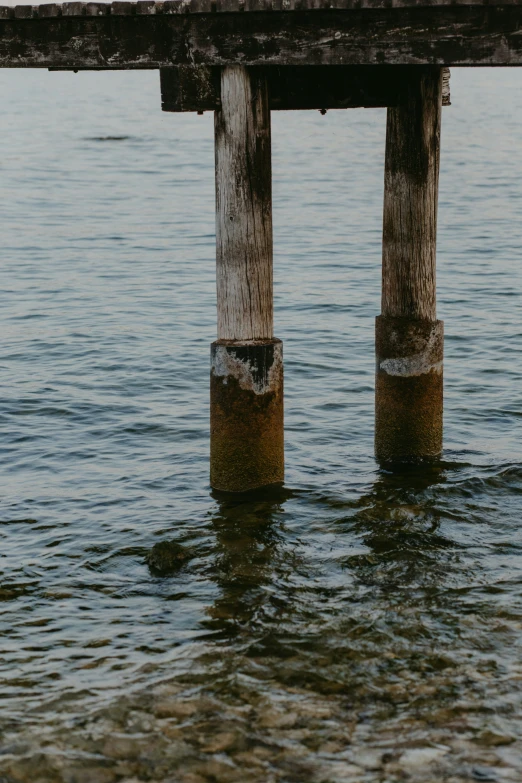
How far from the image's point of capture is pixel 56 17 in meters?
7.76

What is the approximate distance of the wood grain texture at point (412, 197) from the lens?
830cm

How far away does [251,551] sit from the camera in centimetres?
780

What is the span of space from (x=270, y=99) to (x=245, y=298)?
1463 mm

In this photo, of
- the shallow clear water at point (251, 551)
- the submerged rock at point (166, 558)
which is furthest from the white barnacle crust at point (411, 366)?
the submerged rock at point (166, 558)

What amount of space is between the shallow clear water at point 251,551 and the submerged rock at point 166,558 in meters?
0.12

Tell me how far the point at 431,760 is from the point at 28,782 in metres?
1.87

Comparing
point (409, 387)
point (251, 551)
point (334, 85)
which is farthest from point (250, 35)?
point (251, 551)

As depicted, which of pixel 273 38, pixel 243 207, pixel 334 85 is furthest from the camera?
pixel 334 85

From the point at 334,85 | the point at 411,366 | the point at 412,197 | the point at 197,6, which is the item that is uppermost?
the point at 197,6

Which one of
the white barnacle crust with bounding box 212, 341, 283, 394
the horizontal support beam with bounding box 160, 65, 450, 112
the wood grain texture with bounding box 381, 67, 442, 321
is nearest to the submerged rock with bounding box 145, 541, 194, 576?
the white barnacle crust with bounding box 212, 341, 283, 394

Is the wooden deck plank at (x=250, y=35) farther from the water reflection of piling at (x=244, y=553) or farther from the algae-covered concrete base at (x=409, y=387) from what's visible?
the water reflection of piling at (x=244, y=553)

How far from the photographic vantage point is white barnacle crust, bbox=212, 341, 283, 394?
7.94 metres

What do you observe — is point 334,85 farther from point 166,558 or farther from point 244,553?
point 166,558

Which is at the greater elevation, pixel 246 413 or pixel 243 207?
pixel 243 207
